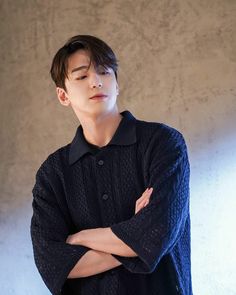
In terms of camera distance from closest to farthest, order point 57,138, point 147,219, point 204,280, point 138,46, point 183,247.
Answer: point 147,219 → point 183,247 → point 204,280 → point 138,46 → point 57,138

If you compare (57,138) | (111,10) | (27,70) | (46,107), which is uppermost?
(111,10)

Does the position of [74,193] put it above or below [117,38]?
below

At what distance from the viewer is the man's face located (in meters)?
1.18

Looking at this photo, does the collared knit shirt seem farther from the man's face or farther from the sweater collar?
the man's face

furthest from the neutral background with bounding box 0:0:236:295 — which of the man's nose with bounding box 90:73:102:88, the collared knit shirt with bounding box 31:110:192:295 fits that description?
the man's nose with bounding box 90:73:102:88

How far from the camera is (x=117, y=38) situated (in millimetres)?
2049

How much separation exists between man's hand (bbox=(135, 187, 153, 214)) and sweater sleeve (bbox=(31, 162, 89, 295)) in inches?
7.7

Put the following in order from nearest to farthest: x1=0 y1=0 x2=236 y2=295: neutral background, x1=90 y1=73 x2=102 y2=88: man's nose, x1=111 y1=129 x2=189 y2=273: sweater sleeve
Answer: x1=111 y1=129 x2=189 y2=273: sweater sleeve → x1=90 y1=73 x2=102 y2=88: man's nose → x1=0 y1=0 x2=236 y2=295: neutral background

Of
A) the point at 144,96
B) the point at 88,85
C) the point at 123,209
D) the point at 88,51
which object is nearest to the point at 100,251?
the point at 123,209

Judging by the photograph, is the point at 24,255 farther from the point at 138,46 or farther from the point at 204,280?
the point at 138,46

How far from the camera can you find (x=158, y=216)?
1038mm

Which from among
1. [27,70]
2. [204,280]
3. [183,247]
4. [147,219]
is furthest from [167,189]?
[27,70]

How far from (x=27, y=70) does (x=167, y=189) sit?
1.44 meters

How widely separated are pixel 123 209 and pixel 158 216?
0.47ft
